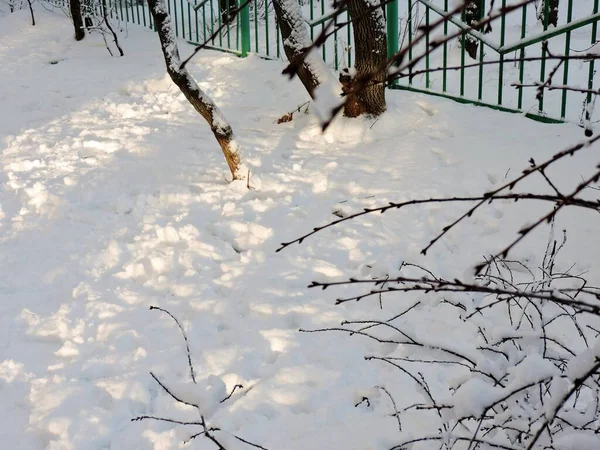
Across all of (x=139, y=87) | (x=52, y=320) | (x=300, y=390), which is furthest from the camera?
(x=139, y=87)

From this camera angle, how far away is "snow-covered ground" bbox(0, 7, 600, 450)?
2.74 meters

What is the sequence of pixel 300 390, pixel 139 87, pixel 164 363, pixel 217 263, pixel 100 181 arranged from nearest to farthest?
pixel 300 390
pixel 164 363
pixel 217 263
pixel 100 181
pixel 139 87

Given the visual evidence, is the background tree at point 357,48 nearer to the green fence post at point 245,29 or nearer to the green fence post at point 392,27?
the green fence post at point 392,27

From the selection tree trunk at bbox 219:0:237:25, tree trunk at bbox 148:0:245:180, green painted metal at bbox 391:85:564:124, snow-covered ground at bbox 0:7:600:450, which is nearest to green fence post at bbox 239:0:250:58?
tree trunk at bbox 219:0:237:25

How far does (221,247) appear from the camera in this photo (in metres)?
3.95

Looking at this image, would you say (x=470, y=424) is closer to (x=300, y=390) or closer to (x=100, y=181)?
(x=300, y=390)

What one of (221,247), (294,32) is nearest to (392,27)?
(294,32)

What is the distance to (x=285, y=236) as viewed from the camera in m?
4.04

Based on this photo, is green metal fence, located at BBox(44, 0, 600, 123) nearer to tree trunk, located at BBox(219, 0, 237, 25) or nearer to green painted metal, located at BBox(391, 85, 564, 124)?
green painted metal, located at BBox(391, 85, 564, 124)

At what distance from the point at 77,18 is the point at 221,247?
6.27 meters

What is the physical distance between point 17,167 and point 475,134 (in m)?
3.59

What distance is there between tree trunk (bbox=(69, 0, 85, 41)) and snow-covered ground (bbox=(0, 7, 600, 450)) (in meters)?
2.61

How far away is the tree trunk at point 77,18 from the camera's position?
8750 millimetres

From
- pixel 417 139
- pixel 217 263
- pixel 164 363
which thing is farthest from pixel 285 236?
pixel 417 139
